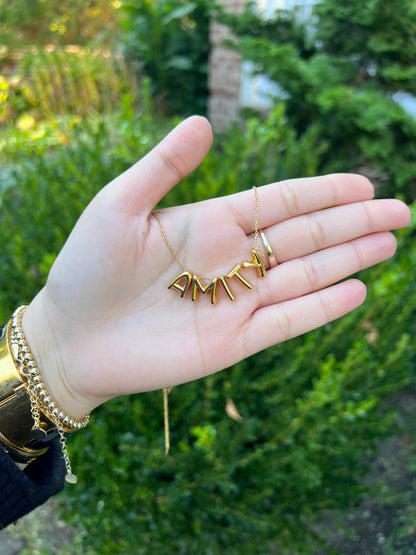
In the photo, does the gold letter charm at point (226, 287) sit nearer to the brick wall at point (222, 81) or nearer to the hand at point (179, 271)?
the hand at point (179, 271)

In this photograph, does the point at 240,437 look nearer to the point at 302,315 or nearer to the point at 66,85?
the point at 302,315

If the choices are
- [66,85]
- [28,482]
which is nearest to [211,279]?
[28,482]

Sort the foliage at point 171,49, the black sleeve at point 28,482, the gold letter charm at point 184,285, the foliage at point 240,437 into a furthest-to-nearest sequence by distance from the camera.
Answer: the foliage at point 171,49 < the foliage at point 240,437 < the gold letter charm at point 184,285 < the black sleeve at point 28,482

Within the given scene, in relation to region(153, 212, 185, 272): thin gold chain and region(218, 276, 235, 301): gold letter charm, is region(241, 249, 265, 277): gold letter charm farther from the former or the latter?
region(153, 212, 185, 272): thin gold chain

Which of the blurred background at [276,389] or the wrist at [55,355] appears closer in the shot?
the wrist at [55,355]

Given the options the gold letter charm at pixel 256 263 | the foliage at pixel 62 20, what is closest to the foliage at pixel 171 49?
the foliage at pixel 62 20
